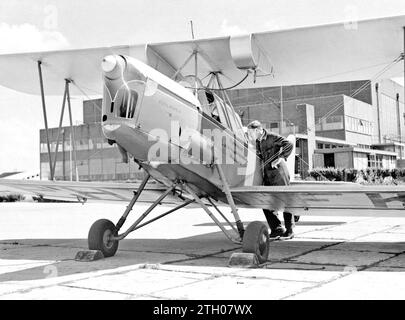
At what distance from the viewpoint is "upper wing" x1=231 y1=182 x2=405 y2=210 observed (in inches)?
250

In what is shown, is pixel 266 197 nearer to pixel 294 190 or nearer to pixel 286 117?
pixel 294 190

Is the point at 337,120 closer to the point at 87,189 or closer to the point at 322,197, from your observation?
the point at 87,189

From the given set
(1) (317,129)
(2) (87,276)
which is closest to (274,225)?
(2) (87,276)

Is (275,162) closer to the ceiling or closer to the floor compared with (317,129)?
closer to the floor

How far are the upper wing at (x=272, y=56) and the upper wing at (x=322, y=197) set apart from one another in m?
1.87

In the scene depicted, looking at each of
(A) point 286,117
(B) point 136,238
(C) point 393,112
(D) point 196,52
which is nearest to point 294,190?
(D) point 196,52

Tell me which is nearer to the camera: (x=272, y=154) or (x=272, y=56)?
(x=272, y=56)

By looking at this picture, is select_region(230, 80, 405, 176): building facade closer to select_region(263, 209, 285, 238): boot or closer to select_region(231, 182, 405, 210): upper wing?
select_region(263, 209, 285, 238): boot

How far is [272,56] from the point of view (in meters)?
8.02

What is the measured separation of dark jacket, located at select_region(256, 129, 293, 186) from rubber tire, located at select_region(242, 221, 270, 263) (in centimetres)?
216

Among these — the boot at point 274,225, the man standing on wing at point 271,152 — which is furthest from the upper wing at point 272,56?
the boot at point 274,225

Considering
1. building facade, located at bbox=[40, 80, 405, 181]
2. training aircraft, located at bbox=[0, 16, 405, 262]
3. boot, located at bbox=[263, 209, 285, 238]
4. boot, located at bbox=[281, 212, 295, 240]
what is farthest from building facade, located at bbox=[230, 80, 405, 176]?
training aircraft, located at bbox=[0, 16, 405, 262]

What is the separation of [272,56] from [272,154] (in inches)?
60.8

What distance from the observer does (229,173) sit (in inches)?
280
